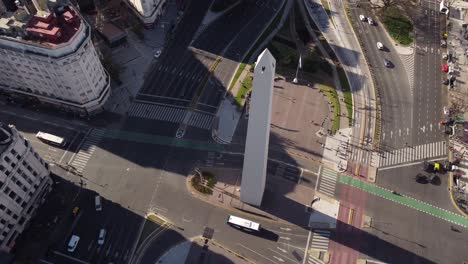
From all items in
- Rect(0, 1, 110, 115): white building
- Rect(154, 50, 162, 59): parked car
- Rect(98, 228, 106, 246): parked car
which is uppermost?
Rect(154, 50, 162, 59): parked car

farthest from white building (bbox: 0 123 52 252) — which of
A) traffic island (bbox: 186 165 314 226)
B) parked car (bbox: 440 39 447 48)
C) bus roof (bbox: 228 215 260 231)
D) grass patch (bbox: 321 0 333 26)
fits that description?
parked car (bbox: 440 39 447 48)

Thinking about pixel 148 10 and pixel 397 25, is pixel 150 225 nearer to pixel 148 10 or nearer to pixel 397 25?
pixel 148 10

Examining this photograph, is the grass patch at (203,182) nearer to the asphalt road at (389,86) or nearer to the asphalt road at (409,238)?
the asphalt road at (409,238)

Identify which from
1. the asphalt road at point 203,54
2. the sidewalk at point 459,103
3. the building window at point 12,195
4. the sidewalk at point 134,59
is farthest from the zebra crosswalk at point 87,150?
the sidewalk at point 459,103

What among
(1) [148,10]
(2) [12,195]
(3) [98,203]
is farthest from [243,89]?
(2) [12,195]

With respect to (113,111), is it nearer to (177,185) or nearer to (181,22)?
(177,185)

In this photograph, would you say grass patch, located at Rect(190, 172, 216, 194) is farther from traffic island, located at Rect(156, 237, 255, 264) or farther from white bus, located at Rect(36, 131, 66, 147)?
white bus, located at Rect(36, 131, 66, 147)

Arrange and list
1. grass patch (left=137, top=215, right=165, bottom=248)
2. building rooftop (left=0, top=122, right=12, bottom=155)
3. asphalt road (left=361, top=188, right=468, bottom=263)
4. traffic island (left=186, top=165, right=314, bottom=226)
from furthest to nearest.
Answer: traffic island (left=186, top=165, right=314, bottom=226) → grass patch (left=137, top=215, right=165, bottom=248) → asphalt road (left=361, top=188, right=468, bottom=263) → building rooftop (left=0, top=122, right=12, bottom=155)
